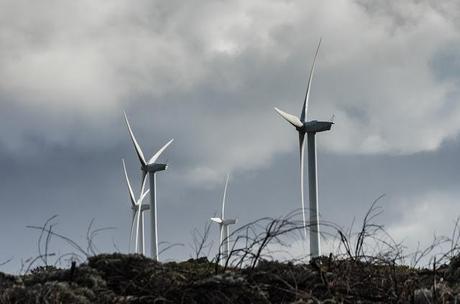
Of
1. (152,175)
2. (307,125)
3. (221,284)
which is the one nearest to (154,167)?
(152,175)

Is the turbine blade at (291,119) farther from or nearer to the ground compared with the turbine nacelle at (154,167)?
nearer to the ground

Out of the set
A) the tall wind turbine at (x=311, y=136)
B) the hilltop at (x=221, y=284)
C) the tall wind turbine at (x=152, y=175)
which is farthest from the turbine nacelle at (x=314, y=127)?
the hilltop at (x=221, y=284)

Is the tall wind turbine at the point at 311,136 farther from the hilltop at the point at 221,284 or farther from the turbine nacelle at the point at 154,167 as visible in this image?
the hilltop at the point at 221,284

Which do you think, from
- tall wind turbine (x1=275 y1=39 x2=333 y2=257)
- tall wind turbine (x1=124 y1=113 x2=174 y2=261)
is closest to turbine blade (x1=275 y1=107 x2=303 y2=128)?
tall wind turbine (x1=275 y1=39 x2=333 y2=257)

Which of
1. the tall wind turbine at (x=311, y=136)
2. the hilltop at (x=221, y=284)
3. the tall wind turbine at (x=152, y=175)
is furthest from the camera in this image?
the tall wind turbine at (x=152, y=175)

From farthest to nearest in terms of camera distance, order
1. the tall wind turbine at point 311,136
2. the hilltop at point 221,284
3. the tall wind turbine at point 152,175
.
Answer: the tall wind turbine at point 152,175, the tall wind turbine at point 311,136, the hilltop at point 221,284

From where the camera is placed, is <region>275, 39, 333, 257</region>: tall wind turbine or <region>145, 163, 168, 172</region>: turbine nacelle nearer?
<region>275, 39, 333, 257</region>: tall wind turbine

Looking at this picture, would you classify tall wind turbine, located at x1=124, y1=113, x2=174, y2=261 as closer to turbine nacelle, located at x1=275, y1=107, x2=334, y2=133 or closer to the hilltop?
turbine nacelle, located at x1=275, y1=107, x2=334, y2=133

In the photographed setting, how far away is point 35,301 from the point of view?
7301 millimetres

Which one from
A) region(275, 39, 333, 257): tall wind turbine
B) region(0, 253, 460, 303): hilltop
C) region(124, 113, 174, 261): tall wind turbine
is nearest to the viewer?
region(0, 253, 460, 303): hilltop

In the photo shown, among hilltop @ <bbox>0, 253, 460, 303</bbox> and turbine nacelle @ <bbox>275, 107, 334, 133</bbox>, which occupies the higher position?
turbine nacelle @ <bbox>275, 107, 334, 133</bbox>

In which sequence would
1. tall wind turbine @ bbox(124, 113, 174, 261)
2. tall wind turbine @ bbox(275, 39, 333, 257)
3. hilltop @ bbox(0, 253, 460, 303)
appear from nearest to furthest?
1. hilltop @ bbox(0, 253, 460, 303)
2. tall wind turbine @ bbox(275, 39, 333, 257)
3. tall wind turbine @ bbox(124, 113, 174, 261)

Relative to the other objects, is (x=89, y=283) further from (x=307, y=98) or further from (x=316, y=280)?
(x=307, y=98)

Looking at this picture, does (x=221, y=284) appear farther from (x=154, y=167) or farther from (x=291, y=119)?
(x=154, y=167)
